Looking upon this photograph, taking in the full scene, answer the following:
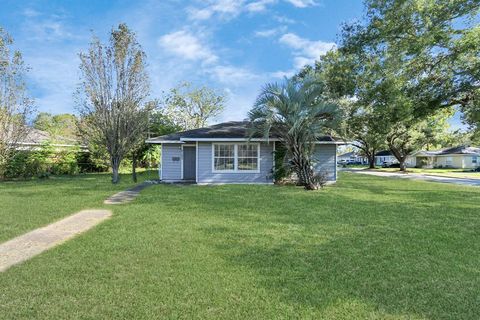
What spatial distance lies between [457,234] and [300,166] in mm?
8275

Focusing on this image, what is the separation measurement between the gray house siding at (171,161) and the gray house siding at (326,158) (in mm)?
7555

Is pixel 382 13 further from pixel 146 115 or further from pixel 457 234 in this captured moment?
pixel 146 115

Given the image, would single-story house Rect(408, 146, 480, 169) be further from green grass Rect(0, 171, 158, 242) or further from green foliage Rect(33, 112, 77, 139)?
green grass Rect(0, 171, 158, 242)

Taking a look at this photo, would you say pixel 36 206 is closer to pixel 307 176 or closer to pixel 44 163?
A: pixel 307 176

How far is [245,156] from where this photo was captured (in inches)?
637

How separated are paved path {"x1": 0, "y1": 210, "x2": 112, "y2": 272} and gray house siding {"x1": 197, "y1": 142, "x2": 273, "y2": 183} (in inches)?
319

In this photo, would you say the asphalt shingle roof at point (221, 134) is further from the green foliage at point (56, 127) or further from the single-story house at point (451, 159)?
the single-story house at point (451, 159)

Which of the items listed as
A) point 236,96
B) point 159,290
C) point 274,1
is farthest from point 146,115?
point 236,96

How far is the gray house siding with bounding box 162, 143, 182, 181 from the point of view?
58.0 feet

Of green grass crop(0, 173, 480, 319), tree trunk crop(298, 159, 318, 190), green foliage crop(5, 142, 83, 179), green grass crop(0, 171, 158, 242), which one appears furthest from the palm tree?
green foliage crop(5, 142, 83, 179)

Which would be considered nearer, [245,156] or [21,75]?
[245,156]

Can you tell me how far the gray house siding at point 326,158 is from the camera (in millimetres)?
16625

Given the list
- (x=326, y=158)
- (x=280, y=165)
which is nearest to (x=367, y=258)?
(x=280, y=165)

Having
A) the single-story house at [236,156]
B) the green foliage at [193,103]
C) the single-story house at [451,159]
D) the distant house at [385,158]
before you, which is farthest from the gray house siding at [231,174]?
the distant house at [385,158]
